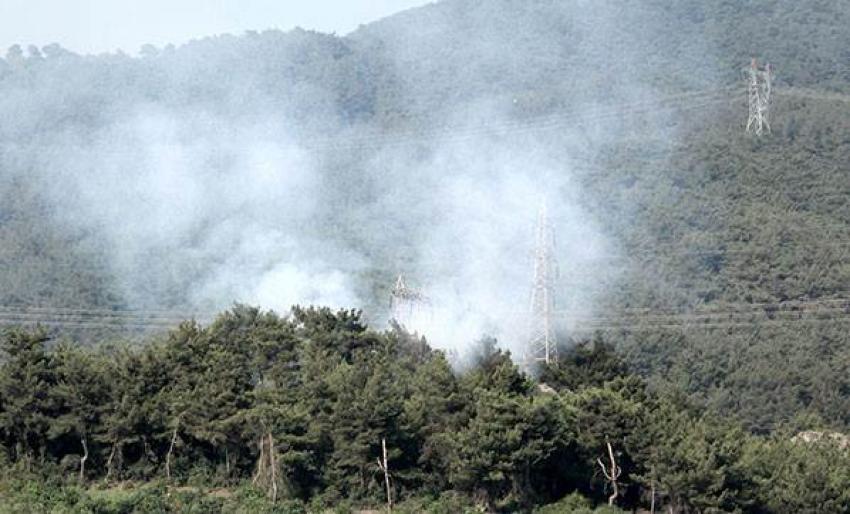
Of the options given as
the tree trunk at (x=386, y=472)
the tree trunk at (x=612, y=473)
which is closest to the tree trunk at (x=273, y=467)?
the tree trunk at (x=386, y=472)

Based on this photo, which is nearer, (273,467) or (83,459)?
(273,467)

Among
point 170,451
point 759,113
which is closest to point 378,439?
point 170,451

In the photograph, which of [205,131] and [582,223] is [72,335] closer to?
[582,223]

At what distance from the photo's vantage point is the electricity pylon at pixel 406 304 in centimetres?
4562

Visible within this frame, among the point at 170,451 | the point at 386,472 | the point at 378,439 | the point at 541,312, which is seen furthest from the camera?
the point at 541,312

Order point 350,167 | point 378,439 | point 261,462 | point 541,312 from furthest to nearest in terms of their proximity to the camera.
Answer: point 350,167 → point 541,312 → point 261,462 → point 378,439

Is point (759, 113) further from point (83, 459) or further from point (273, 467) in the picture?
point (83, 459)

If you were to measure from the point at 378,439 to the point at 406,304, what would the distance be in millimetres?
16340

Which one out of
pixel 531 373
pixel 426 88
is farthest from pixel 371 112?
pixel 531 373

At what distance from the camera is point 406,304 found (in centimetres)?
4697

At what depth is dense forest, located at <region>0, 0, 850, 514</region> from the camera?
102 feet

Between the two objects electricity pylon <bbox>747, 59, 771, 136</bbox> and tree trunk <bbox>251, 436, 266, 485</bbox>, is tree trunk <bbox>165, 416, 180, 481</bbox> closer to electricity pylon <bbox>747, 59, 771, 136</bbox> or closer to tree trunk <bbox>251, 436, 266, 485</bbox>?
tree trunk <bbox>251, 436, 266, 485</bbox>

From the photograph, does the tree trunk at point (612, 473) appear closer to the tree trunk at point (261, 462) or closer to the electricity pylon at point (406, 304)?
the tree trunk at point (261, 462)

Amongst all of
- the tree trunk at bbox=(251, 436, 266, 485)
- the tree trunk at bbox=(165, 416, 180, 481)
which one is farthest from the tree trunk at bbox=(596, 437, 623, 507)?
the tree trunk at bbox=(165, 416, 180, 481)
